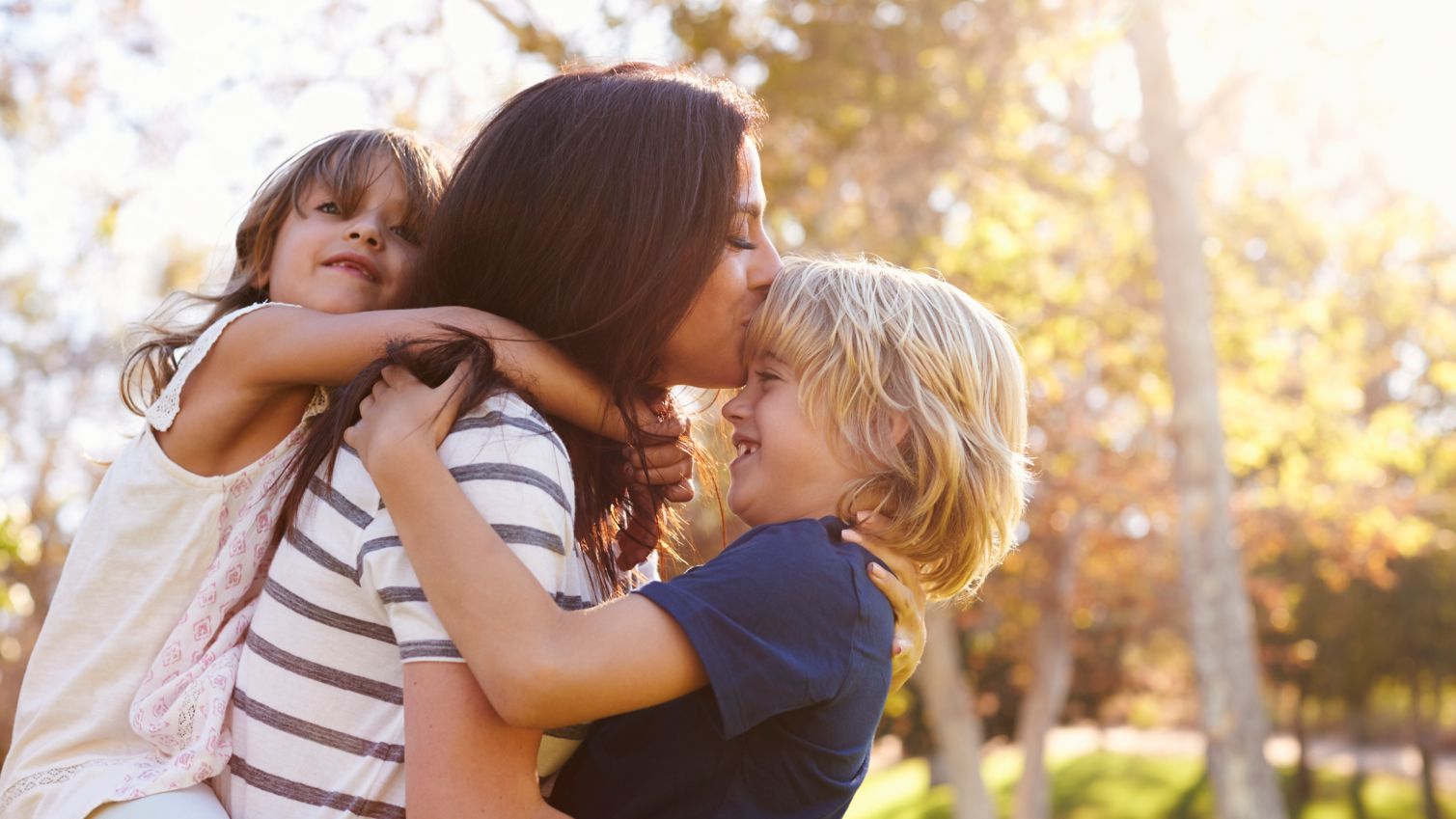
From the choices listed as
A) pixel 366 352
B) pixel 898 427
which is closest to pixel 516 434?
pixel 366 352

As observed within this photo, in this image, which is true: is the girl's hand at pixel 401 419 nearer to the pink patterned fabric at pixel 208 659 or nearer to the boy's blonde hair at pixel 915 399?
the pink patterned fabric at pixel 208 659

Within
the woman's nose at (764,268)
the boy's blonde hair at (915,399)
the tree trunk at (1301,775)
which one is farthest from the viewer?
the tree trunk at (1301,775)

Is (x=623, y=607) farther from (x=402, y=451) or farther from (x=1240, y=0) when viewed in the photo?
(x=1240, y=0)

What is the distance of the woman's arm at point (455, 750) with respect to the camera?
5.09 ft

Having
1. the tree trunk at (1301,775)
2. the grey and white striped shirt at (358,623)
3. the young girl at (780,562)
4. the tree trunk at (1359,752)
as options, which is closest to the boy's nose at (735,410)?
the young girl at (780,562)

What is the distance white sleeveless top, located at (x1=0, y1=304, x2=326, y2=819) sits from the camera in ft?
6.70

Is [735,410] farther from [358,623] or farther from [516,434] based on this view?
[358,623]

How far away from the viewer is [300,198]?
2664 millimetres

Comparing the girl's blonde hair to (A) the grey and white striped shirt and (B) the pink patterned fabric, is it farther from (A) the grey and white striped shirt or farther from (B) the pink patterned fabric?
(A) the grey and white striped shirt

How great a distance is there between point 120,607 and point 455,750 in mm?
825

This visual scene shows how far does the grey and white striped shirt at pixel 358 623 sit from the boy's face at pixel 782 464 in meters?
0.41

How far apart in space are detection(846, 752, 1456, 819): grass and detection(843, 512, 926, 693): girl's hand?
21.8m

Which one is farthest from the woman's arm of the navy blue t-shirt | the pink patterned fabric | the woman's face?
the woman's face

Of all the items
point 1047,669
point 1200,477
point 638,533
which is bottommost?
point 1047,669
